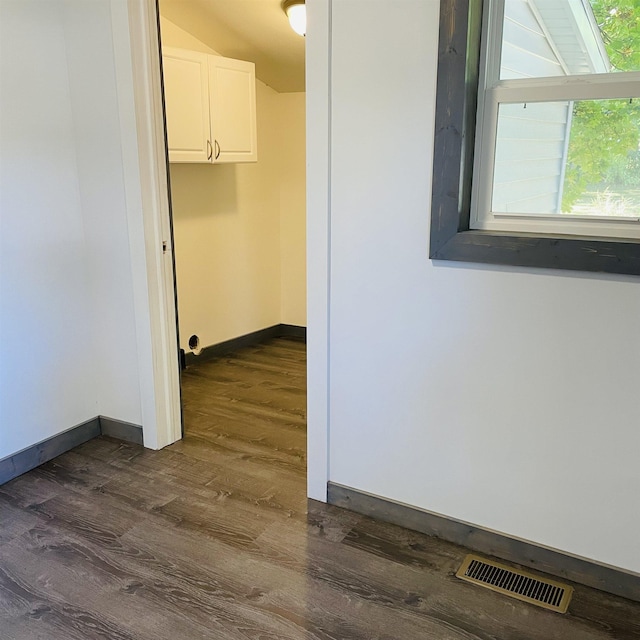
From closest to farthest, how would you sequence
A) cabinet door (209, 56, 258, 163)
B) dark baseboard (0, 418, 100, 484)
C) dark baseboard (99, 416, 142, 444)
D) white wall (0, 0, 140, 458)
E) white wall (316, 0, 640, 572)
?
white wall (316, 0, 640, 572), white wall (0, 0, 140, 458), dark baseboard (0, 418, 100, 484), dark baseboard (99, 416, 142, 444), cabinet door (209, 56, 258, 163)

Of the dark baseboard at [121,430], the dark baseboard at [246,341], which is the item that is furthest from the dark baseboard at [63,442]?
the dark baseboard at [246,341]

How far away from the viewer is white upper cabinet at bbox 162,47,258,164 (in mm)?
3371

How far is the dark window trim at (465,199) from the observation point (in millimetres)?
1785

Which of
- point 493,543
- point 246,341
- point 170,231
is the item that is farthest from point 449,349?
point 246,341

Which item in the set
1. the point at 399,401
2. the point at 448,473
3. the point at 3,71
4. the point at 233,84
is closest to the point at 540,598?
the point at 448,473

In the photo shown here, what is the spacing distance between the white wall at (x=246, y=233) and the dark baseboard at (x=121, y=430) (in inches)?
42.3

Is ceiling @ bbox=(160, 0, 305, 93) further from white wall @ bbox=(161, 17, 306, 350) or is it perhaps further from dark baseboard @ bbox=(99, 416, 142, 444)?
dark baseboard @ bbox=(99, 416, 142, 444)

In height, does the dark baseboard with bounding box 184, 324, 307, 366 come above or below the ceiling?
below

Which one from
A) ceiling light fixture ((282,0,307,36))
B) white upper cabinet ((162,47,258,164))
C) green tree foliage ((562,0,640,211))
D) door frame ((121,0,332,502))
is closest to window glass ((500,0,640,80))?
green tree foliage ((562,0,640,211))

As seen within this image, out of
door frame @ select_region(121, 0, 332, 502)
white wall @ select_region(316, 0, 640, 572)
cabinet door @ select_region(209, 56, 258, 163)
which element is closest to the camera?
white wall @ select_region(316, 0, 640, 572)

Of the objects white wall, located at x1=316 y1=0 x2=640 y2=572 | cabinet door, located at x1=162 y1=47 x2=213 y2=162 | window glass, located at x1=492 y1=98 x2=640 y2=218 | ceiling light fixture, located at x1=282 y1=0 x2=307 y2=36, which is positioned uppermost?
ceiling light fixture, located at x1=282 y1=0 x2=307 y2=36

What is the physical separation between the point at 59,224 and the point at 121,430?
1057mm

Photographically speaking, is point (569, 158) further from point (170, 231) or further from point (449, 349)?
point (170, 231)

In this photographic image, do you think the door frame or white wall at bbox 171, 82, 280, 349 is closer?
the door frame
